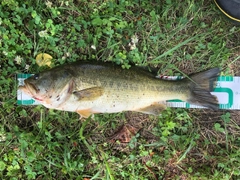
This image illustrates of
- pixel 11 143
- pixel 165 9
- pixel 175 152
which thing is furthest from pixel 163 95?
pixel 11 143

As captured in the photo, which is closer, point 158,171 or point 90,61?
point 90,61

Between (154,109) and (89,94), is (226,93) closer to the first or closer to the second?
(154,109)

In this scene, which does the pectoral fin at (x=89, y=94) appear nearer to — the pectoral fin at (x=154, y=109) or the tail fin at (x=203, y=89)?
the pectoral fin at (x=154, y=109)

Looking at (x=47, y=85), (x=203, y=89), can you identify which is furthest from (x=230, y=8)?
(x=47, y=85)

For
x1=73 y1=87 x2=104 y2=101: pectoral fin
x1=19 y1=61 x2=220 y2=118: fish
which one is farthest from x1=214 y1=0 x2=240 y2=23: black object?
x1=73 y1=87 x2=104 y2=101: pectoral fin

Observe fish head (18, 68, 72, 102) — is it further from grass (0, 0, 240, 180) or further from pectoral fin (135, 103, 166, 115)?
pectoral fin (135, 103, 166, 115)

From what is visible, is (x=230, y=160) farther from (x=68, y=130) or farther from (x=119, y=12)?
(x=119, y=12)

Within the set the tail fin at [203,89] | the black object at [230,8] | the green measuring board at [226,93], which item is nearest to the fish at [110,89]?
the tail fin at [203,89]
